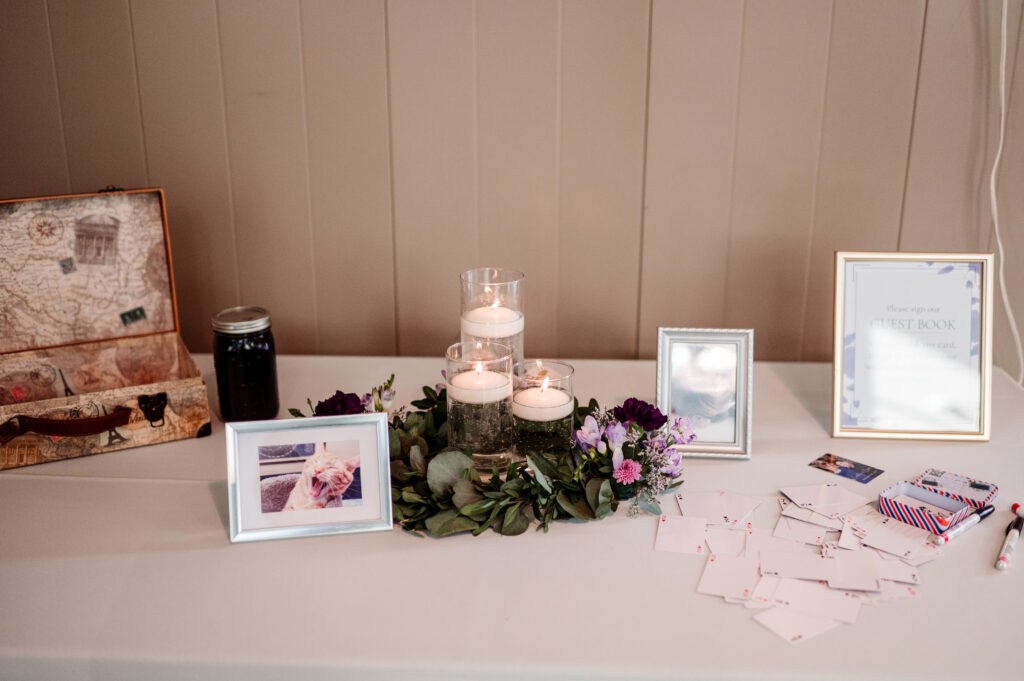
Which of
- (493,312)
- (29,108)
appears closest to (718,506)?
(493,312)

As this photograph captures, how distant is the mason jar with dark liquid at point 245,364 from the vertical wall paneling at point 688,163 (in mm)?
672

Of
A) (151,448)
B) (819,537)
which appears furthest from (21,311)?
(819,537)

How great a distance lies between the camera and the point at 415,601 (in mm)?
862

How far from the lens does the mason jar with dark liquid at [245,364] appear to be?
1.22m

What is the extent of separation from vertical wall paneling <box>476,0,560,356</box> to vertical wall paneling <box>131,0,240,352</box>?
1.52ft

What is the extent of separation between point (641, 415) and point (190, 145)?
97cm

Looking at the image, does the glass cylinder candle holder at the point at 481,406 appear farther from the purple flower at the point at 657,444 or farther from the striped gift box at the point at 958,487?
the striped gift box at the point at 958,487

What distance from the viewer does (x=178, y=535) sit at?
3.22ft

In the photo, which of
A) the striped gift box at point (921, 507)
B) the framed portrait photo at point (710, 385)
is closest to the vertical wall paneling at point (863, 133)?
the framed portrait photo at point (710, 385)

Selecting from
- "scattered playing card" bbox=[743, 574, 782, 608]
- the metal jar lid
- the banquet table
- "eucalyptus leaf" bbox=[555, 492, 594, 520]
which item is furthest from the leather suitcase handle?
"scattered playing card" bbox=[743, 574, 782, 608]

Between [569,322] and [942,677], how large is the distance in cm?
93

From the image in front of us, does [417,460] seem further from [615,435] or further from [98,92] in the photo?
[98,92]

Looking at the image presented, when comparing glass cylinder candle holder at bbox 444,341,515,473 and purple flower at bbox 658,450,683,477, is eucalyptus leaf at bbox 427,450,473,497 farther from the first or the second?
purple flower at bbox 658,450,683,477

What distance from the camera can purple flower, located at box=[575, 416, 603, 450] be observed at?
1028 mm
